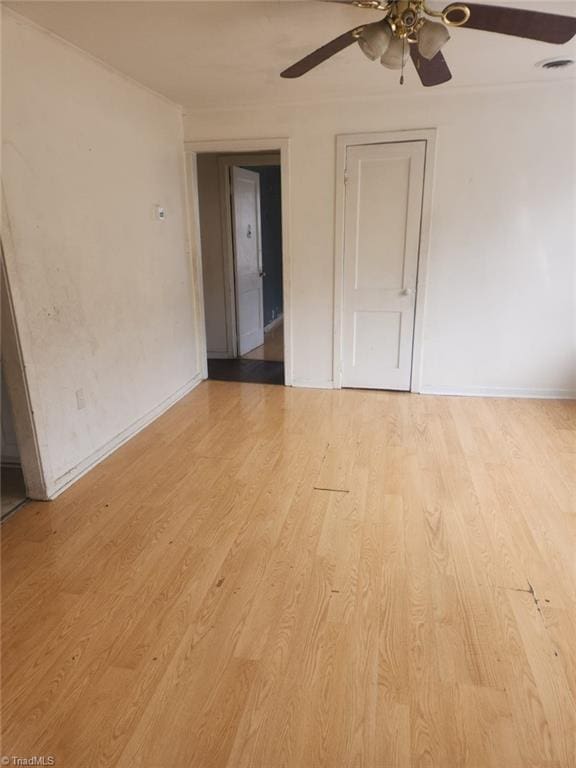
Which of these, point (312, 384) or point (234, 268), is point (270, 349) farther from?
point (312, 384)

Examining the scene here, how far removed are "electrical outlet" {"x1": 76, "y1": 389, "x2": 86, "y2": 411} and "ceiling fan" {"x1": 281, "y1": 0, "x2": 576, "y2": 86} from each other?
2276 mm

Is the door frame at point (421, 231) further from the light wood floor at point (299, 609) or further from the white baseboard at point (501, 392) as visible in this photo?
the light wood floor at point (299, 609)

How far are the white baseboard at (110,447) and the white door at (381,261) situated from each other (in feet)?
5.19

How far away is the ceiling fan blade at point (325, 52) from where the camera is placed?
6.49 ft

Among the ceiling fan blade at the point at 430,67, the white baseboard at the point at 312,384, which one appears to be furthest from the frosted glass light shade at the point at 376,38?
the white baseboard at the point at 312,384

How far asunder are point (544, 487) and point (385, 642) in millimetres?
1564

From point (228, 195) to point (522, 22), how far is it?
3.88 meters

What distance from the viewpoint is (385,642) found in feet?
5.69

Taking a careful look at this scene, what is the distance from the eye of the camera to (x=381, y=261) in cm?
412

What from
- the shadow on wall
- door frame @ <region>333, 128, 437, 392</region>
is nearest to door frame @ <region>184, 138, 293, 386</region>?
door frame @ <region>333, 128, 437, 392</region>

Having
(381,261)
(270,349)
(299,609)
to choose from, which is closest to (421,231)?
(381,261)

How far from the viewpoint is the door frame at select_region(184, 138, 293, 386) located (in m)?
4.09

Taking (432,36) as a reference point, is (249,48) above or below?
above

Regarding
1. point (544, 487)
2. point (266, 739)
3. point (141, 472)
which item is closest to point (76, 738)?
point (266, 739)
